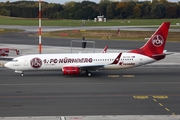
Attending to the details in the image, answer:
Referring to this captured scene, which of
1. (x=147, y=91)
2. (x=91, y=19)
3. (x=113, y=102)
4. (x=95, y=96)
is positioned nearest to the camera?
(x=113, y=102)

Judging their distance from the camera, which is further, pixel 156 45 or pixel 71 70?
pixel 156 45

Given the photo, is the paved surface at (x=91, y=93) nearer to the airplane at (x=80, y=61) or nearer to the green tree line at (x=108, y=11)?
the airplane at (x=80, y=61)

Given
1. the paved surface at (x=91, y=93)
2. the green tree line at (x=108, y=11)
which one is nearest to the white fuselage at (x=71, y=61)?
the paved surface at (x=91, y=93)

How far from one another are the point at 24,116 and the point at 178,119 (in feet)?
33.8

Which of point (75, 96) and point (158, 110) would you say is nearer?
point (158, 110)

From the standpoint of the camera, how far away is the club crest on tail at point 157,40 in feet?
141

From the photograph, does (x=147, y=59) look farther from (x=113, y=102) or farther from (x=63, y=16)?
(x=63, y=16)

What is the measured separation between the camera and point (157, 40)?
1698 inches

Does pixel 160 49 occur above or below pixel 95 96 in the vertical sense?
above

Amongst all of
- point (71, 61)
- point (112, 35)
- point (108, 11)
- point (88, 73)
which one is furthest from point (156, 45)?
point (108, 11)

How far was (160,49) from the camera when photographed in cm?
4312

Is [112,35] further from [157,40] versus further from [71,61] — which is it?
[71,61]

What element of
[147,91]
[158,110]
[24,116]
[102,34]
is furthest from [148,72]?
[102,34]

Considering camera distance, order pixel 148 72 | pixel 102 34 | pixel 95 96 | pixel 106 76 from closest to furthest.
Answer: pixel 95 96
pixel 106 76
pixel 148 72
pixel 102 34
